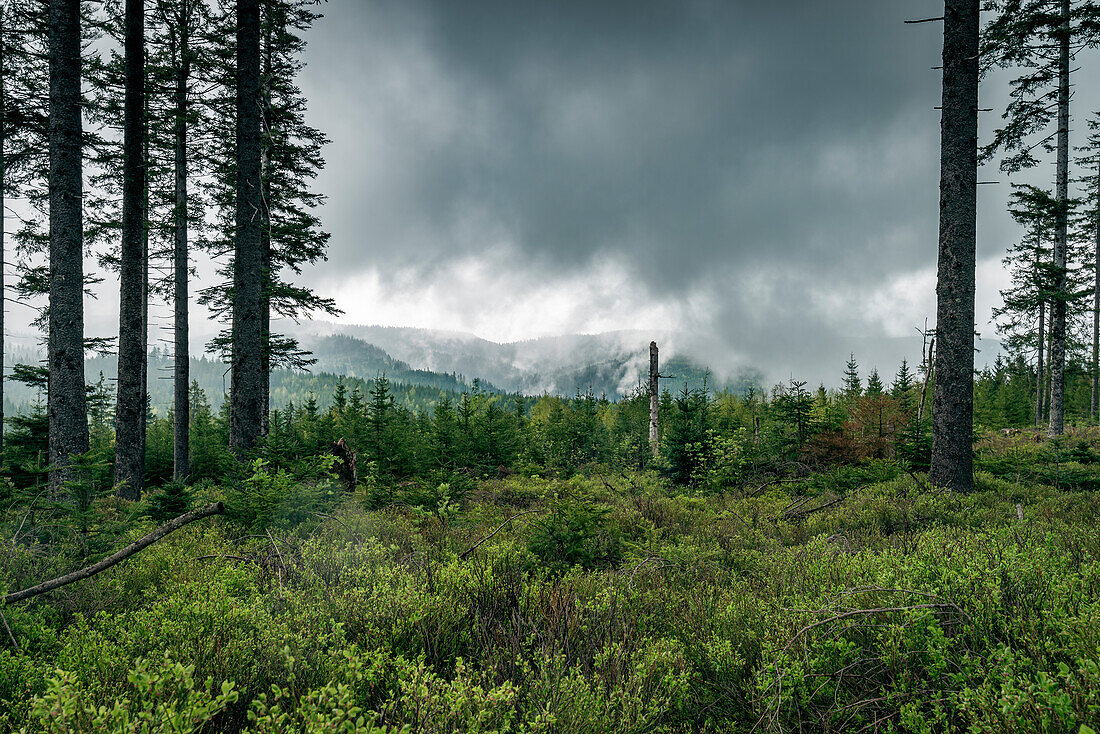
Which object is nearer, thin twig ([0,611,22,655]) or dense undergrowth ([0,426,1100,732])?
dense undergrowth ([0,426,1100,732])

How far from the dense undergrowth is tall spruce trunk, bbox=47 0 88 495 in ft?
18.3

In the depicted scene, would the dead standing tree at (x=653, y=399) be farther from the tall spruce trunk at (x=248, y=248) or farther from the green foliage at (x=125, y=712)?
the green foliage at (x=125, y=712)

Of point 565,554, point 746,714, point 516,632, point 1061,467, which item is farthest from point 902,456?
point 516,632

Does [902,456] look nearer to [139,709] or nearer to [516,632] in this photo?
[516,632]

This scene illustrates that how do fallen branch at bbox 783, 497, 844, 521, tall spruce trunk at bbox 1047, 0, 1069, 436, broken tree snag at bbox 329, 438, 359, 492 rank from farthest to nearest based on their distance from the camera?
tall spruce trunk at bbox 1047, 0, 1069, 436, broken tree snag at bbox 329, 438, 359, 492, fallen branch at bbox 783, 497, 844, 521

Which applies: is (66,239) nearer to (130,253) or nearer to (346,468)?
(130,253)

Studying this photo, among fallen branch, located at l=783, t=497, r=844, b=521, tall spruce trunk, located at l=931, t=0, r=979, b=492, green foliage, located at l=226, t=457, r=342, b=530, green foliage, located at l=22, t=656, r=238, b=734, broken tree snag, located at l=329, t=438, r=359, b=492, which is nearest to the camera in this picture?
green foliage, located at l=22, t=656, r=238, b=734

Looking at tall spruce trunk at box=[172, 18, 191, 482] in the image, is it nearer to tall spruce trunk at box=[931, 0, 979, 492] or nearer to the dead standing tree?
the dead standing tree

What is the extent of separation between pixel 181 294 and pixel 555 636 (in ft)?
55.7

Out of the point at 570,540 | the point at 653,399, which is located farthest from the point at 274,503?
the point at 653,399

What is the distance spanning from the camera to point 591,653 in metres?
2.53

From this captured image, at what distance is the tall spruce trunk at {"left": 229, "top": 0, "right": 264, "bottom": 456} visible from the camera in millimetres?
8430

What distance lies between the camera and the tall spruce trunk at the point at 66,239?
7.73 metres

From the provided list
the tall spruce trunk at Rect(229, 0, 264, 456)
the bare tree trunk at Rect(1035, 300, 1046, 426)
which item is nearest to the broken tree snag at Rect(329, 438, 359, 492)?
the tall spruce trunk at Rect(229, 0, 264, 456)
